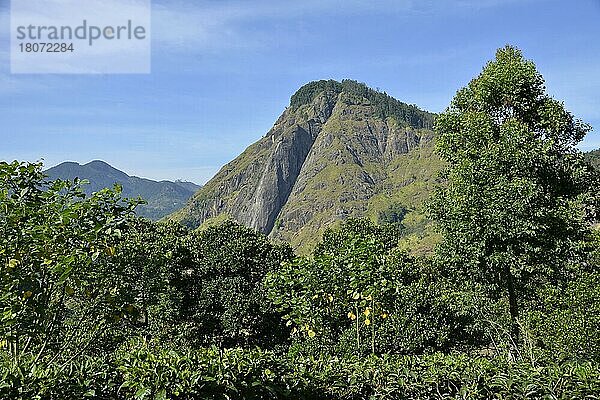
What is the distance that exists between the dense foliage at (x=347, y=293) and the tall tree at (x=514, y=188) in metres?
0.04

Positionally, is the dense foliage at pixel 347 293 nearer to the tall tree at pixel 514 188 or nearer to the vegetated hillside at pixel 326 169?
the tall tree at pixel 514 188

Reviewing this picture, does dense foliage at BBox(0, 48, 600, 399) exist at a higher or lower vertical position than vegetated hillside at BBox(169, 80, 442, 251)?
lower

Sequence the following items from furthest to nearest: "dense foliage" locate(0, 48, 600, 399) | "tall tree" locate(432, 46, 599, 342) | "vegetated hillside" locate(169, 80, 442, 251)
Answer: "vegetated hillside" locate(169, 80, 442, 251) < "tall tree" locate(432, 46, 599, 342) < "dense foliage" locate(0, 48, 600, 399)

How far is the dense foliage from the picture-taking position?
3447mm

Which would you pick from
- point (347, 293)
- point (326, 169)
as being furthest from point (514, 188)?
point (326, 169)

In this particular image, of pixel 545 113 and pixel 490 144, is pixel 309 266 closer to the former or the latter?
pixel 490 144

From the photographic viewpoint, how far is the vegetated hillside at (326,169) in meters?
112

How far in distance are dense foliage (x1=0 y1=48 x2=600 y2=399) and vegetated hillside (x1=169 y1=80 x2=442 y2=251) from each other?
84.6 meters

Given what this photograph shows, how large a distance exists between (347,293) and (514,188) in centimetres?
510

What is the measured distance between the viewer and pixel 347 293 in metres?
5.46

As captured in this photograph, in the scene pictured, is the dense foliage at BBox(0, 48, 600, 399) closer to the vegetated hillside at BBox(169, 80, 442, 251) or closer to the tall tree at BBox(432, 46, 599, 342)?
the tall tree at BBox(432, 46, 599, 342)

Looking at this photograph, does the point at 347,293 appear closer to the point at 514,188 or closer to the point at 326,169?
the point at 514,188

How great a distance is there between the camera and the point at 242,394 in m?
3.47

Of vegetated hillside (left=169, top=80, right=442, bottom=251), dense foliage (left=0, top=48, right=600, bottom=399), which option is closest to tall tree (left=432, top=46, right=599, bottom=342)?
dense foliage (left=0, top=48, right=600, bottom=399)
